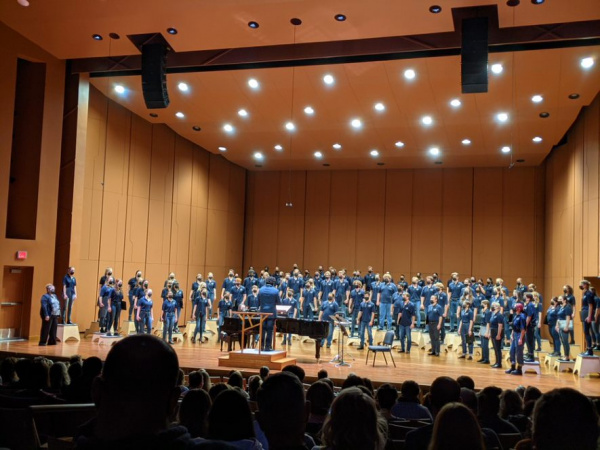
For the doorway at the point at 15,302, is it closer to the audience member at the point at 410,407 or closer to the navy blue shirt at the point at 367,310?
the navy blue shirt at the point at 367,310

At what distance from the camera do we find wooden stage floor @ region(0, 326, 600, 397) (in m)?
9.98

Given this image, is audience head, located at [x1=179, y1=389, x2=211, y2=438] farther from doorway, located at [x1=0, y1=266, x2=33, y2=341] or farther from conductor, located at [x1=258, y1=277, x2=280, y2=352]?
doorway, located at [x1=0, y1=266, x2=33, y2=341]

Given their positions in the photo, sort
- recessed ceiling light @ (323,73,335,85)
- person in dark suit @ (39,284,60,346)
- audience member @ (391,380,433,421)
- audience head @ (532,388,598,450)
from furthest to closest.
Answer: recessed ceiling light @ (323,73,335,85) < person in dark suit @ (39,284,60,346) < audience member @ (391,380,433,421) < audience head @ (532,388,598,450)

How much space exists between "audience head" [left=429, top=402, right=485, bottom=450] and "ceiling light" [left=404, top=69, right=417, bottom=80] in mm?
11722

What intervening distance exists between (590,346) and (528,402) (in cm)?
774

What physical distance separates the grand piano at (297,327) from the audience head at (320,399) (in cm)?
763

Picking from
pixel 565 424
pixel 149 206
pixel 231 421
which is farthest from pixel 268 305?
pixel 565 424

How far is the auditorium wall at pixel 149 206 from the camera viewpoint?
1558cm

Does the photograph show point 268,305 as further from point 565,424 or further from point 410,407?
point 565,424

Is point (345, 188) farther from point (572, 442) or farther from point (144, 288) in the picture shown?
point (572, 442)

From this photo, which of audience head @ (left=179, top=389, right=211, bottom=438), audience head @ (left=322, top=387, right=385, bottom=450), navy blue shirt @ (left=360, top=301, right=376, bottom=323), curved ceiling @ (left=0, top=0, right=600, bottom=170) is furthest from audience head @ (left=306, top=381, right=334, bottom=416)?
navy blue shirt @ (left=360, top=301, right=376, bottom=323)

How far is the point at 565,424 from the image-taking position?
1.76 metres

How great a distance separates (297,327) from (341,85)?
5.81 m

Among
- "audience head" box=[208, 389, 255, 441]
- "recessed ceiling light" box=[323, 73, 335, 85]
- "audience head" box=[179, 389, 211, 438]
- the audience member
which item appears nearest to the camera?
"audience head" box=[208, 389, 255, 441]
